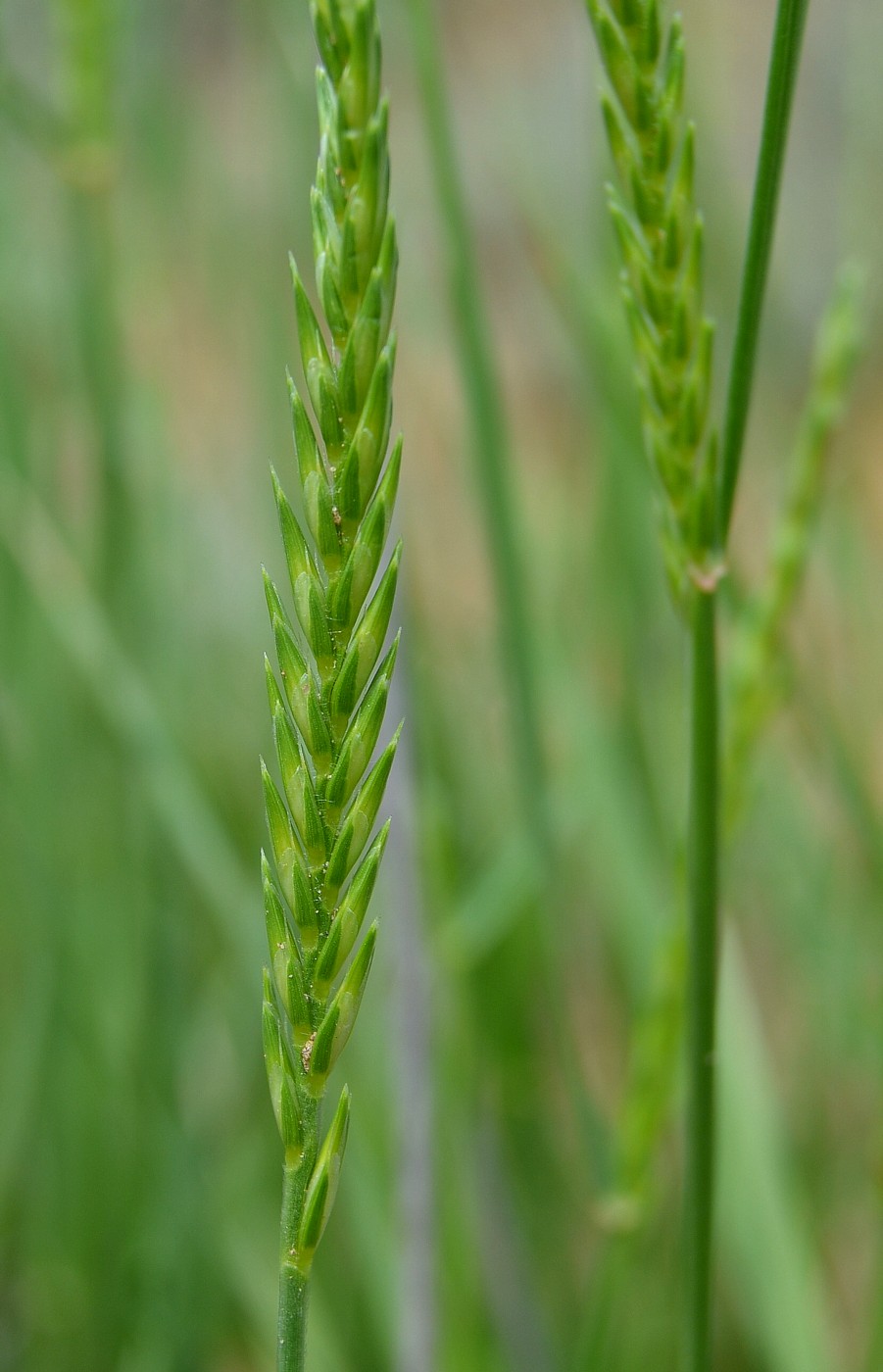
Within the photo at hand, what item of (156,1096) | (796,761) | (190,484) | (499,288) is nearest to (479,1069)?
(156,1096)

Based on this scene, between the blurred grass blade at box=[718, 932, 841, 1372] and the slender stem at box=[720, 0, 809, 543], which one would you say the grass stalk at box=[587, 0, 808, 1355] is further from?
the blurred grass blade at box=[718, 932, 841, 1372]

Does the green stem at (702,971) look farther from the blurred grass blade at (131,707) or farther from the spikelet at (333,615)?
the blurred grass blade at (131,707)

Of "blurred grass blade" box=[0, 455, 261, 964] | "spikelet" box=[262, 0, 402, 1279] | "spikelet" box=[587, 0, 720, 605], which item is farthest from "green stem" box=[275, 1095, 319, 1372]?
"blurred grass blade" box=[0, 455, 261, 964]

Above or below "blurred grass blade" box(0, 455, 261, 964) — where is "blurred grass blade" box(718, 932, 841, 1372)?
below

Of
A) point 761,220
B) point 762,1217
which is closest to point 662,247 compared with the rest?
point 761,220

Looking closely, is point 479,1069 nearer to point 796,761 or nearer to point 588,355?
point 588,355

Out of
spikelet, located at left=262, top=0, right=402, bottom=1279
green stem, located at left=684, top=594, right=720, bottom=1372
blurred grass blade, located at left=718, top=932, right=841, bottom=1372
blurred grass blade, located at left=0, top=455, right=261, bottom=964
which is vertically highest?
spikelet, located at left=262, top=0, right=402, bottom=1279
